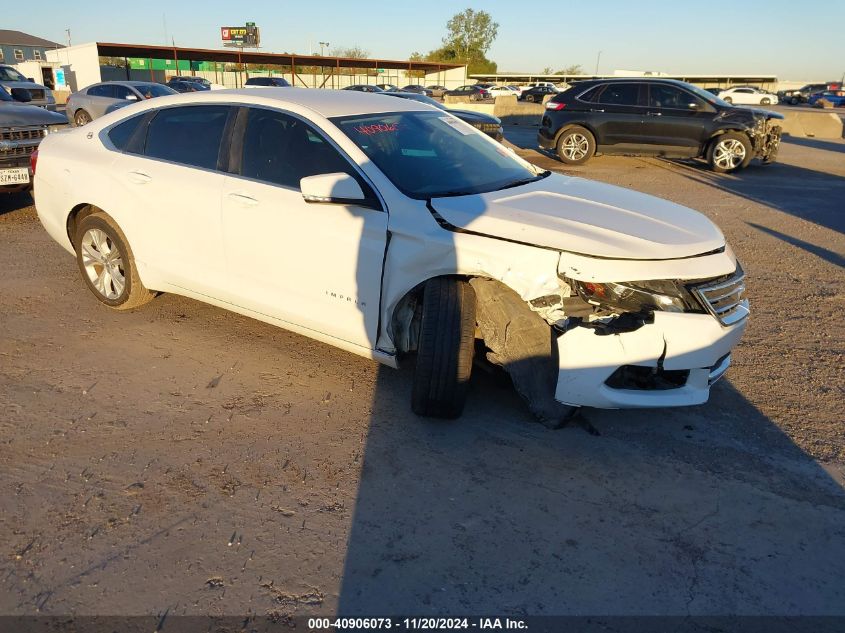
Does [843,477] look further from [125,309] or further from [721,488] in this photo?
[125,309]

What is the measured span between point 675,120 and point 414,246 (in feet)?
40.0

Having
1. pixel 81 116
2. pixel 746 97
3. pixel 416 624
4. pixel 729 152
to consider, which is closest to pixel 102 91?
pixel 81 116

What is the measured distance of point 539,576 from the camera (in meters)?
2.60

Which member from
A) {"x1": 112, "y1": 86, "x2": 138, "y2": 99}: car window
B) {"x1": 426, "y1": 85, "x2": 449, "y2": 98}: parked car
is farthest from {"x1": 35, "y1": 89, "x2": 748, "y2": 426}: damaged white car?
{"x1": 426, "y1": 85, "x2": 449, "y2": 98}: parked car

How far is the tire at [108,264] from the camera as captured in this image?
4.93m

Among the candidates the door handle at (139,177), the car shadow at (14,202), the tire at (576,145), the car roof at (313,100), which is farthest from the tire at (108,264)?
the tire at (576,145)

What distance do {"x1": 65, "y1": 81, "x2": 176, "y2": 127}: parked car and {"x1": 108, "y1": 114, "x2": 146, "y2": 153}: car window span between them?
14890 millimetres

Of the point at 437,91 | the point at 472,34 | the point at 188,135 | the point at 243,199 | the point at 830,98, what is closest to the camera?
the point at 243,199

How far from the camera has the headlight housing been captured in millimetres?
3295

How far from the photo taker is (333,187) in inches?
145

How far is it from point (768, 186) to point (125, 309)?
38.9 feet

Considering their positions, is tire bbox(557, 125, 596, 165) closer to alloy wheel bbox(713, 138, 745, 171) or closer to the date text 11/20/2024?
alloy wheel bbox(713, 138, 745, 171)

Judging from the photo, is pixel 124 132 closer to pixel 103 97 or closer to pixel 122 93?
pixel 122 93

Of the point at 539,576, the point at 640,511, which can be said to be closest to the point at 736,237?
the point at 640,511
